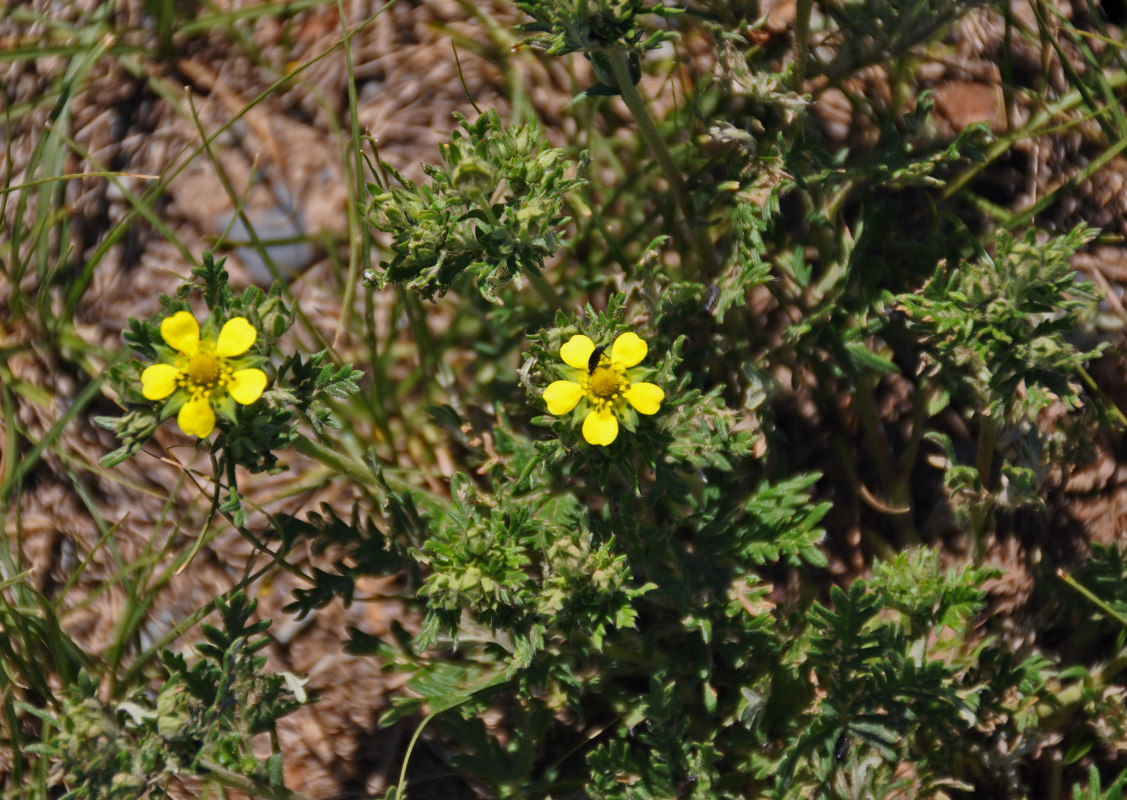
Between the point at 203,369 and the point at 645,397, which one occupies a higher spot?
the point at 203,369

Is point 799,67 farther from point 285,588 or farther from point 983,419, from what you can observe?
point 285,588

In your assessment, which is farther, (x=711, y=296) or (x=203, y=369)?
(x=711, y=296)

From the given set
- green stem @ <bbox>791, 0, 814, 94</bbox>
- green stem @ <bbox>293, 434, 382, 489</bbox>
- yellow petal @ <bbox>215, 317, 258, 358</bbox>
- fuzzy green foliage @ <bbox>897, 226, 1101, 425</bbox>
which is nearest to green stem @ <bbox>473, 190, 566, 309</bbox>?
yellow petal @ <bbox>215, 317, 258, 358</bbox>

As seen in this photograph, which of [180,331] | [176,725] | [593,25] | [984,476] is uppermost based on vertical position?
[593,25]

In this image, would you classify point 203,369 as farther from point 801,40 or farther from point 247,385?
point 801,40

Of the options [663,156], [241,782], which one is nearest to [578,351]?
[663,156]

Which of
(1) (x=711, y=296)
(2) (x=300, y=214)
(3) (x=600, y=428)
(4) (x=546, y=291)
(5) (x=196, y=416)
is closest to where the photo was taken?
(5) (x=196, y=416)

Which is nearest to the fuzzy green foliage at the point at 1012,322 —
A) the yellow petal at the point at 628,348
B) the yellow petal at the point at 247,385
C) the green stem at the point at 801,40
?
the green stem at the point at 801,40
